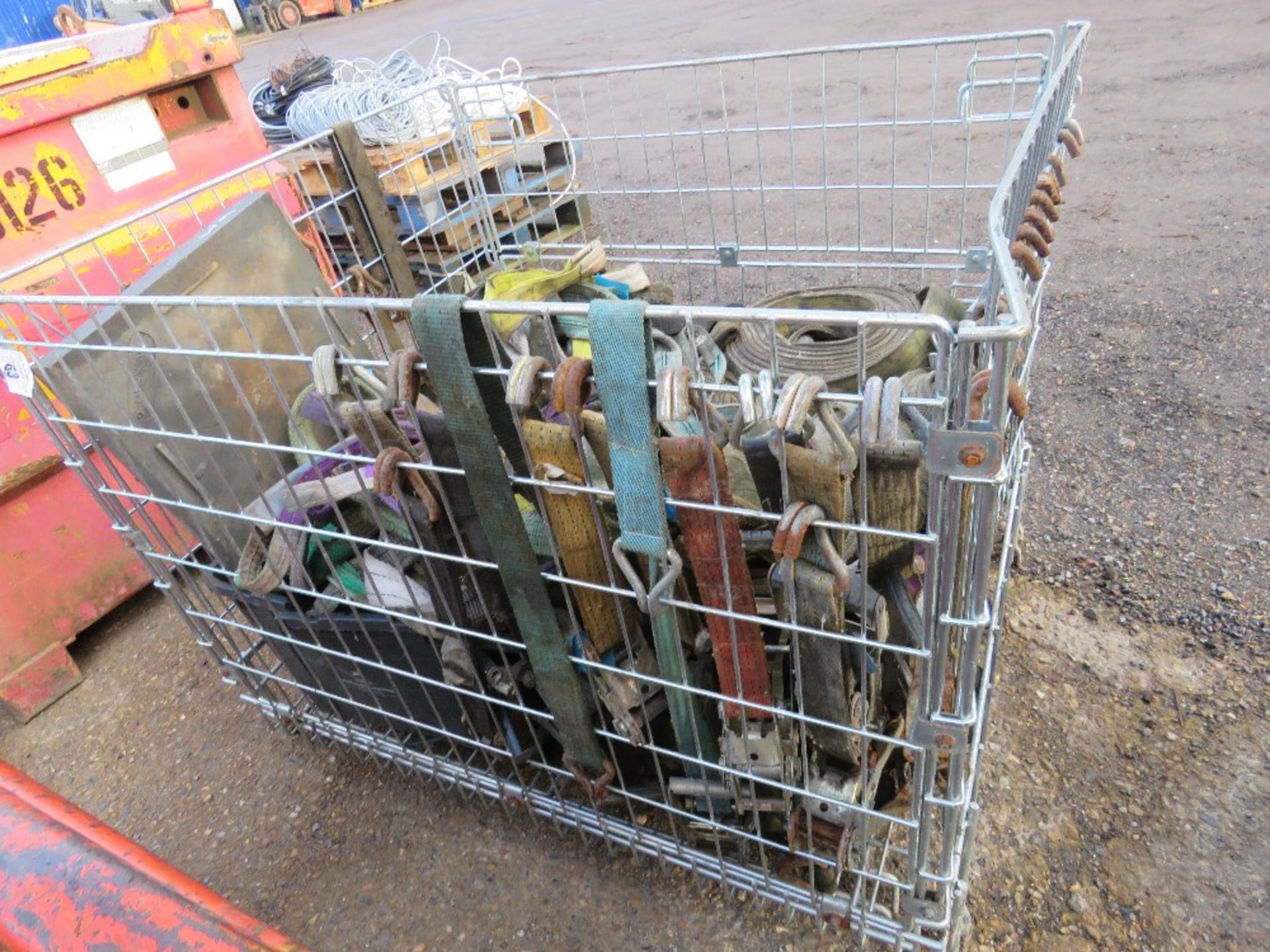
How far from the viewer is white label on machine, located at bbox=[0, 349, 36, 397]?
1.62 meters

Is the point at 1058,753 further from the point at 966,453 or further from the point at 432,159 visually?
the point at 432,159

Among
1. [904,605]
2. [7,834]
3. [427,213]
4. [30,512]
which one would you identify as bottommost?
[30,512]

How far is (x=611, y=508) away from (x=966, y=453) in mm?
657

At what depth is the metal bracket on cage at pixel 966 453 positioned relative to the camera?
0.88m

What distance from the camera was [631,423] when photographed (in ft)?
3.59

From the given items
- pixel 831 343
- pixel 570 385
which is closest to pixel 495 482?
pixel 570 385

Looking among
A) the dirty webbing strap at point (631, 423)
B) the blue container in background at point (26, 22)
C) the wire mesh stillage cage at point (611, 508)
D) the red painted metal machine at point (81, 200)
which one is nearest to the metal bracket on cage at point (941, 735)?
the wire mesh stillage cage at point (611, 508)

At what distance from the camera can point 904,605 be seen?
1.34m

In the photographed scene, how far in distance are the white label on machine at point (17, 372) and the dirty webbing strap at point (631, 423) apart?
1279mm

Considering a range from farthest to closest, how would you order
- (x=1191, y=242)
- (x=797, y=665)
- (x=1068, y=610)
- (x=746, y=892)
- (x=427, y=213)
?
(x=1191, y=242) < (x=427, y=213) < (x=1068, y=610) < (x=746, y=892) < (x=797, y=665)

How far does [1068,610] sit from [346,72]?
16.8 feet

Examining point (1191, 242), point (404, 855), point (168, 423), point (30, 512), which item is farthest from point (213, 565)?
point (1191, 242)

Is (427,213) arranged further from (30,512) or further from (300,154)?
(30,512)

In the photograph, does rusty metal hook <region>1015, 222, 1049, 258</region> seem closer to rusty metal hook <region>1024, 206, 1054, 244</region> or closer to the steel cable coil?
rusty metal hook <region>1024, 206, 1054, 244</region>
